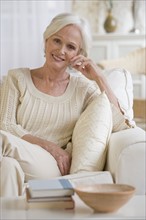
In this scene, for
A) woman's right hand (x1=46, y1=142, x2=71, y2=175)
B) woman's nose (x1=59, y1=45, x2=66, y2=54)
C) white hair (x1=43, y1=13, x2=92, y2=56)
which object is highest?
white hair (x1=43, y1=13, x2=92, y2=56)

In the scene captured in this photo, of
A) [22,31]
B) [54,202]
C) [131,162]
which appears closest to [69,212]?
[54,202]

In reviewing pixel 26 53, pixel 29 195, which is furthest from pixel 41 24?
pixel 29 195

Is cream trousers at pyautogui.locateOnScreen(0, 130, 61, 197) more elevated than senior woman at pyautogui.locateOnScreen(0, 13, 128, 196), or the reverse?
senior woman at pyautogui.locateOnScreen(0, 13, 128, 196)

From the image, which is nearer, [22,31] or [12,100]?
[12,100]

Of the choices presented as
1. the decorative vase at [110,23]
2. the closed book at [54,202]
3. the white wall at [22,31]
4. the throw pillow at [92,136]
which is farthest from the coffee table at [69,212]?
the decorative vase at [110,23]

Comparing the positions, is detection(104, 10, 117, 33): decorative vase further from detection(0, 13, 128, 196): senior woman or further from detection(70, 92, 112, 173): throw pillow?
detection(70, 92, 112, 173): throw pillow

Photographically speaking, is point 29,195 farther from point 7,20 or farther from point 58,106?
point 7,20

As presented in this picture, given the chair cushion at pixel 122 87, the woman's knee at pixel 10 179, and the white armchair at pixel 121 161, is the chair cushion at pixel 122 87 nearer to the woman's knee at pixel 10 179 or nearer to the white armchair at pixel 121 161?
the white armchair at pixel 121 161

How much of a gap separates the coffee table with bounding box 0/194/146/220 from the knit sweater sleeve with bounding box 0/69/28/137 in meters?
0.84

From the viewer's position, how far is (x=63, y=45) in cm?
262

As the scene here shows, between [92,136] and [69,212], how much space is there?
74 centimetres

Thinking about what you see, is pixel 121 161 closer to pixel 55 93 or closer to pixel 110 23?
pixel 55 93

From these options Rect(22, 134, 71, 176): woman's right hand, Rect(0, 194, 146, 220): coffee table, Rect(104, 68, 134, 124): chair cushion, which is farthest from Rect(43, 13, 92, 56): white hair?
Rect(0, 194, 146, 220): coffee table

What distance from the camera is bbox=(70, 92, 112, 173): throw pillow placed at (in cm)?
225
